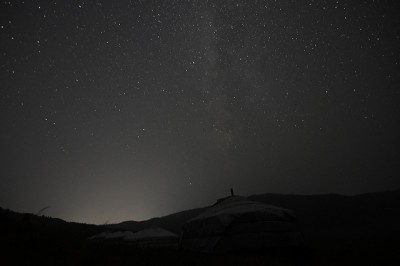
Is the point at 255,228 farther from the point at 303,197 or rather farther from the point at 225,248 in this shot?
the point at 303,197

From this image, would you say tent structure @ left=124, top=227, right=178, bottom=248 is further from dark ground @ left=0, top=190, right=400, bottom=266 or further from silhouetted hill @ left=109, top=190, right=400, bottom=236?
silhouetted hill @ left=109, top=190, right=400, bottom=236

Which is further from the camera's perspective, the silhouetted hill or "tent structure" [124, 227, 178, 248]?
the silhouetted hill

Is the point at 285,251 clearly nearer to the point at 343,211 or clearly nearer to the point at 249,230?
the point at 249,230

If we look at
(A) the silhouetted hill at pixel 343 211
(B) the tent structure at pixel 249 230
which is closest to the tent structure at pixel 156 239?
(B) the tent structure at pixel 249 230

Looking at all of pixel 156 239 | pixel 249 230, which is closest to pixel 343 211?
pixel 156 239

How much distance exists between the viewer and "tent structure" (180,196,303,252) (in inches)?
396

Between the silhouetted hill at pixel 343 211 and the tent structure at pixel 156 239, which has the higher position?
the tent structure at pixel 156 239


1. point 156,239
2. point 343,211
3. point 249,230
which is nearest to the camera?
point 249,230

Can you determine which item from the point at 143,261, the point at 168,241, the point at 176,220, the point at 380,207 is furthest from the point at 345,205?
the point at 143,261

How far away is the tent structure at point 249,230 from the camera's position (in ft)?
33.0

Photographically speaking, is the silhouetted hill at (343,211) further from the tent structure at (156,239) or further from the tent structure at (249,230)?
the tent structure at (249,230)

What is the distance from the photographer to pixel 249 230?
1028 centimetres

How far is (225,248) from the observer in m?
9.92

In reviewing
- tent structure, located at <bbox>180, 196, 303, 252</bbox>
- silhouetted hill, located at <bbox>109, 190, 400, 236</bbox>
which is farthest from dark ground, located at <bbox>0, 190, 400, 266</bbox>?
tent structure, located at <bbox>180, 196, 303, 252</bbox>
